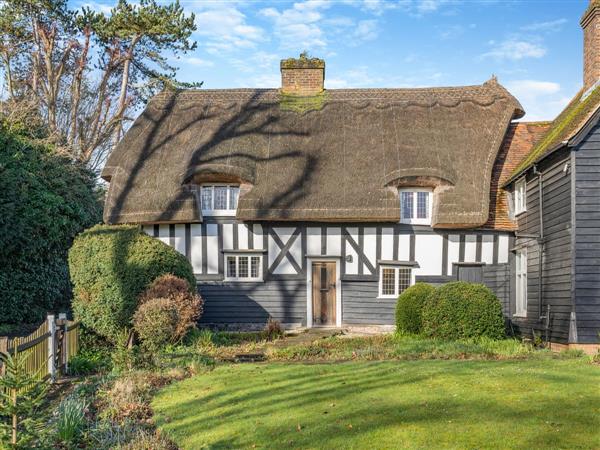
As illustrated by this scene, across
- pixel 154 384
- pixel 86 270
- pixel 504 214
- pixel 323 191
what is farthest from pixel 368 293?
pixel 154 384

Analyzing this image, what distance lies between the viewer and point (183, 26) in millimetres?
30469

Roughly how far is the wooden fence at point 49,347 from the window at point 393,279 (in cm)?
923

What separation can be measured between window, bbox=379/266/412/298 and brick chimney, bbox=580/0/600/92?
23.4 feet

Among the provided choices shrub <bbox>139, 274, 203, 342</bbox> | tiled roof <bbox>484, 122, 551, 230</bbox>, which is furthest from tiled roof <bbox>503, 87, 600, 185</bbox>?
shrub <bbox>139, 274, 203, 342</bbox>

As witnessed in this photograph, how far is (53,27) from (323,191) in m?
Answer: 17.2

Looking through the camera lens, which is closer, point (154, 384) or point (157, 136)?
point (154, 384)

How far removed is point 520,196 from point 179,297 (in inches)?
396

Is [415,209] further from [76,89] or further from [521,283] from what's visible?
[76,89]

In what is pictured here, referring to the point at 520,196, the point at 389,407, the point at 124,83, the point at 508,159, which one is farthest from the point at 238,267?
the point at 124,83

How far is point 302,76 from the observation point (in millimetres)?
23094

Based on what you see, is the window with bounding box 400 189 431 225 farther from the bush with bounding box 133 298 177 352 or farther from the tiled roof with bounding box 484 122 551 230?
the bush with bounding box 133 298 177 352

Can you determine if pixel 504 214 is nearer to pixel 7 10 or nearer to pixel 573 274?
pixel 573 274

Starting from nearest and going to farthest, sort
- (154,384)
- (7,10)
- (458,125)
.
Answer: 1. (154,384)
2. (458,125)
3. (7,10)

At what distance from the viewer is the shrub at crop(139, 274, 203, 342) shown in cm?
1436
